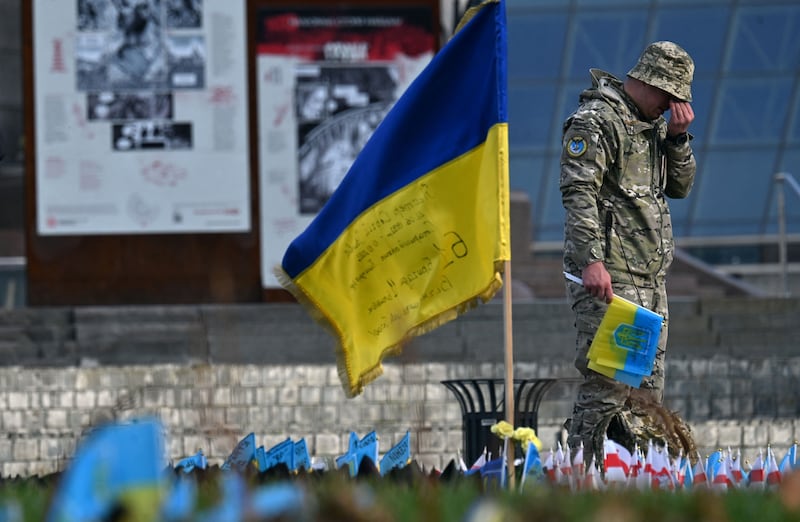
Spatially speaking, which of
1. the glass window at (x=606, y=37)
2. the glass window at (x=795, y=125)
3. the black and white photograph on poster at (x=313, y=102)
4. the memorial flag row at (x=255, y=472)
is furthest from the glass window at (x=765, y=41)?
the memorial flag row at (x=255, y=472)

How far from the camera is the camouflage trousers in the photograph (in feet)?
23.8

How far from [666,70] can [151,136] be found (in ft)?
27.9

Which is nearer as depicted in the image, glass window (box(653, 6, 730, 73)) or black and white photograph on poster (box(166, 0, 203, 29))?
black and white photograph on poster (box(166, 0, 203, 29))

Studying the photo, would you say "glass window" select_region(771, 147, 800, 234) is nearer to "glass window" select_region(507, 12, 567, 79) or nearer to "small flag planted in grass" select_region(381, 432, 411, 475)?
"glass window" select_region(507, 12, 567, 79)

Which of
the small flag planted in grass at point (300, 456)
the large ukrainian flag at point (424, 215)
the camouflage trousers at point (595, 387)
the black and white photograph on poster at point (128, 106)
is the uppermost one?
the black and white photograph on poster at point (128, 106)

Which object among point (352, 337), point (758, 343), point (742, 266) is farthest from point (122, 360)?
point (742, 266)

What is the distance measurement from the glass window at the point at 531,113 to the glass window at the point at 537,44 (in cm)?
30

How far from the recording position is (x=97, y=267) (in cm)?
1581

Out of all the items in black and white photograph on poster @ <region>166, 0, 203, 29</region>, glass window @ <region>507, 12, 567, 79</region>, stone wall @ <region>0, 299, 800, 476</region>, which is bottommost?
stone wall @ <region>0, 299, 800, 476</region>

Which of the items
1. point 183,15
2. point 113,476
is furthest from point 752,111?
point 113,476

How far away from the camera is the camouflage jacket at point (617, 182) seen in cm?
736

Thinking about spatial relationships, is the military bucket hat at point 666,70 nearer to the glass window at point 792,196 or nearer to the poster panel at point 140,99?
the poster panel at point 140,99

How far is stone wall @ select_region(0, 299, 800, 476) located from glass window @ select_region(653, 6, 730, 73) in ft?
64.4

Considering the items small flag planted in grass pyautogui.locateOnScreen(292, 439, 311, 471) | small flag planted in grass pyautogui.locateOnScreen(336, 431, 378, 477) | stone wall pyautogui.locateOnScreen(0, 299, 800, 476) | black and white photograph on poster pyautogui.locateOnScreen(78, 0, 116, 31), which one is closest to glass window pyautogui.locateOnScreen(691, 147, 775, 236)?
stone wall pyautogui.locateOnScreen(0, 299, 800, 476)
